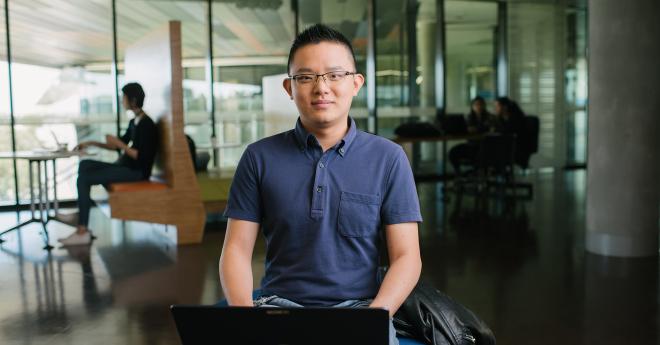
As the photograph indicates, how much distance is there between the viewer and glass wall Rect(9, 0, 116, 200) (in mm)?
8742

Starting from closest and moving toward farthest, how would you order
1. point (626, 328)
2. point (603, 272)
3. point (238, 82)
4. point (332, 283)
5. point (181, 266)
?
1. point (332, 283)
2. point (626, 328)
3. point (603, 272)
4. point (181, 266)
5. point (238, 82)

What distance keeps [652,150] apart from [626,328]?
2.02m

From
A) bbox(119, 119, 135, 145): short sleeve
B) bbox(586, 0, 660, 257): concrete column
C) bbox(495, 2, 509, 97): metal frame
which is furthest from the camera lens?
bbox(495, 2, 509, 97): metal frame

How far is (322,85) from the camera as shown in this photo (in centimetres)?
179

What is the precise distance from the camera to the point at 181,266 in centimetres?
541

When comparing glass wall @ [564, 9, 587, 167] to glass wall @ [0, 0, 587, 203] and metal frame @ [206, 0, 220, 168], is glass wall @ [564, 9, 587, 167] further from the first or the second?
metal frame @ [206, 0, 220, 168]

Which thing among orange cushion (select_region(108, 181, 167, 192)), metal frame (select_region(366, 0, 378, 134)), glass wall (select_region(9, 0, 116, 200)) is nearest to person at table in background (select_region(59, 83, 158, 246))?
orange cushion (select_region(108, 181, 167, 192))

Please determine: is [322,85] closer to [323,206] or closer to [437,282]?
[323,206]

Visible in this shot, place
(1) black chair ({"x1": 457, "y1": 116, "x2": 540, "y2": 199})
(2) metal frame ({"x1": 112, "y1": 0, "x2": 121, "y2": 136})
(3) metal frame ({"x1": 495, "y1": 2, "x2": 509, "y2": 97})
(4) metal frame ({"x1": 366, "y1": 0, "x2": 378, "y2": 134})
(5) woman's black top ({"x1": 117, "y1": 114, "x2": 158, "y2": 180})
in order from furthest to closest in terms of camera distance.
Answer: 1. (3) metal frame ({"x1": 495, "y1": 2, "x2": 509, "y2": 97})
2. (4) metal frame ({"x1": 366, "y1": 0, "x2": 378, "y2": 134})
3. (2) metal frame ({"x1": 112, "y1": 0, "x2": 121, "y2": 136})
4. (1) black chair ({"x1": 457, "y1": 116, "x2": 540, "y2": 199})
5. (5) woman's black top ({"x1": 117, "y1": 114, "x2": 158, "y2": 180})

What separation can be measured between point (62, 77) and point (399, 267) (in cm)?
818

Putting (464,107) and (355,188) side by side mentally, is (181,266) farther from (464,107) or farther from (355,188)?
(464,107)

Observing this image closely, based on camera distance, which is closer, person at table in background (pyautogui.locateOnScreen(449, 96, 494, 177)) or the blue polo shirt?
the blue polo shirt

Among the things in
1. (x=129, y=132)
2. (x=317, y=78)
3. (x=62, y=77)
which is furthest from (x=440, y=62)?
(x=317, y=78)

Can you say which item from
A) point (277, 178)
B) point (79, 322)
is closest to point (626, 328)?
point (277, 178)
